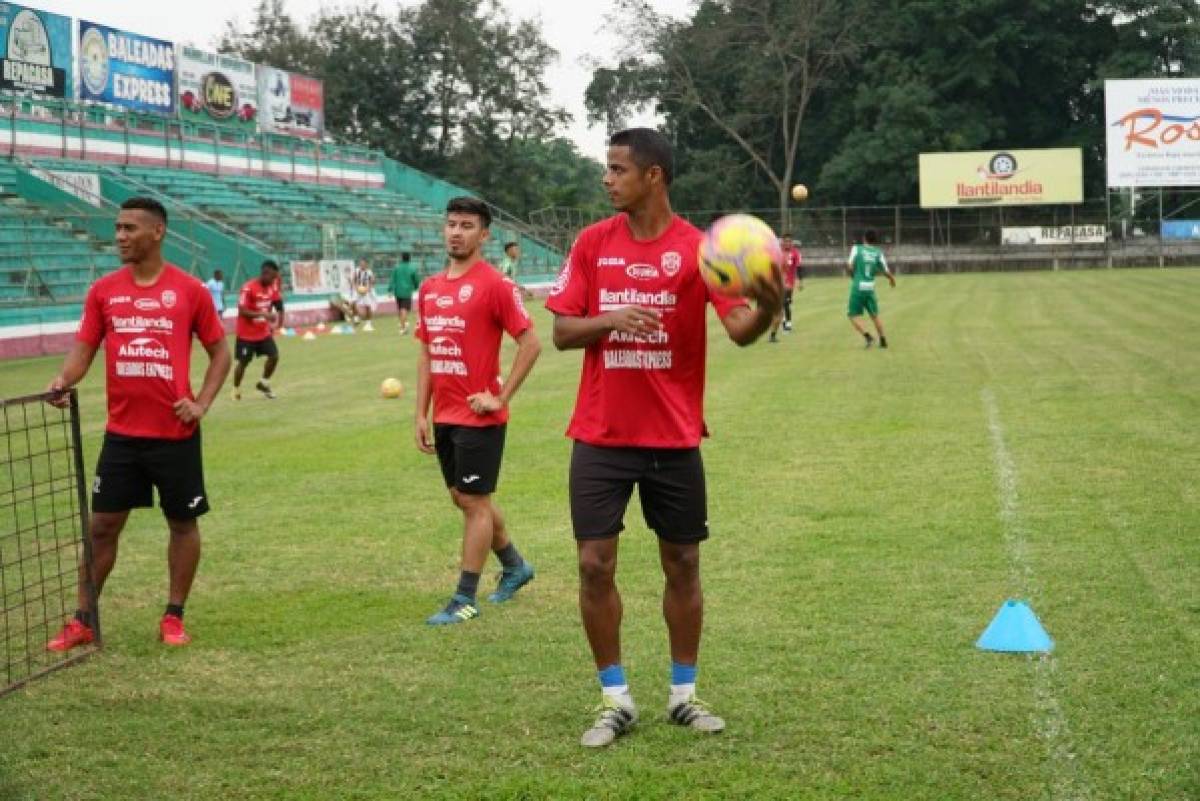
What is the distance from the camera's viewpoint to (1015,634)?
21.3 ft

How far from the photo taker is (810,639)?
685cm

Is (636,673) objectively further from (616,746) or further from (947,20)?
(947,20)

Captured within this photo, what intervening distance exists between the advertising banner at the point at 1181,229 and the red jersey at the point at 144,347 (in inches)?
2457

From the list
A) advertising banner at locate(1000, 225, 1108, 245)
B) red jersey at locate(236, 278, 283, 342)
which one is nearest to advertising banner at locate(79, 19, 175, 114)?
red jersey at locate(236, 278, 283, 342)

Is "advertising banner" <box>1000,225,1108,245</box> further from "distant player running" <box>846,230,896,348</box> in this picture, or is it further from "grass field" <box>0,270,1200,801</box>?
"grass field" <box>0,270,1200,801</box>

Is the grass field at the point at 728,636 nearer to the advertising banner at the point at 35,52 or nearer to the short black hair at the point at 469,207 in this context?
the short black hair at the point at 469,207

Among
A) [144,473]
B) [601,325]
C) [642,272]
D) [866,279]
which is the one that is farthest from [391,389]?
[601,325]

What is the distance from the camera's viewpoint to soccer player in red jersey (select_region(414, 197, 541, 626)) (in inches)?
299

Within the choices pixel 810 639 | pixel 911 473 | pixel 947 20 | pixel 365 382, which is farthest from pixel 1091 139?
pixel 810 639

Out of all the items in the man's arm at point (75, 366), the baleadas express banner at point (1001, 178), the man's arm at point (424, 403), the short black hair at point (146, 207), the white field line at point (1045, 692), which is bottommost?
the white field line at point (1045, 692)

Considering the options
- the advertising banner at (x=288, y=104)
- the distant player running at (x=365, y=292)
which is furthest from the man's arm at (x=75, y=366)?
the advertising banner at (x=288, y=104)

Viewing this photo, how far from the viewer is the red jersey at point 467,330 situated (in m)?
7.73

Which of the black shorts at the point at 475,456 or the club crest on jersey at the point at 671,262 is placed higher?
the club crest on jersey at the point at 671,262

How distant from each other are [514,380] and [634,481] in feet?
6.76
